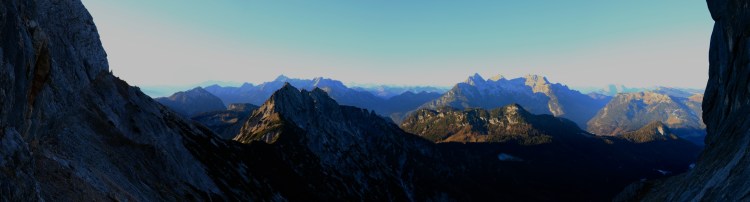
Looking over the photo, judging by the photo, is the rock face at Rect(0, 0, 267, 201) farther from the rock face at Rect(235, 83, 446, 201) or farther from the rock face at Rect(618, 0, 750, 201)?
the rock face at Rect(618, 0, 750, 201)

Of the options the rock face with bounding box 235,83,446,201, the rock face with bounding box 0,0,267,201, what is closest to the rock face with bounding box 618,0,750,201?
the rock face with bounding box 0,0,267,201

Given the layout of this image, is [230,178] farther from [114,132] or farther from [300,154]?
[300,154]

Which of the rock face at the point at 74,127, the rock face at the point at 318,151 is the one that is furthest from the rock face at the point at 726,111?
the rock face at the point at 318,151

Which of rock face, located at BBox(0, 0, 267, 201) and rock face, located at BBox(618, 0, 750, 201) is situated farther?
rock face, located at BBox(618, 0, 750, 201)

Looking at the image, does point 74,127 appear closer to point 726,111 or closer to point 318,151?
point 726,111

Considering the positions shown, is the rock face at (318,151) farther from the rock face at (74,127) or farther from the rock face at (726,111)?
the rock face at (726,111)

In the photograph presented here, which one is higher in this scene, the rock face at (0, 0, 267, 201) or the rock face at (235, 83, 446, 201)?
the rock face at (0, 0, 267, 201)

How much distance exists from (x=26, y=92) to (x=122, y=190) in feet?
43.8

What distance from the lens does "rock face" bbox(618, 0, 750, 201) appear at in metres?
38.2

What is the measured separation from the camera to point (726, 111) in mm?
62469

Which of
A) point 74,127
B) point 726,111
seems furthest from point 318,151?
point 726,111

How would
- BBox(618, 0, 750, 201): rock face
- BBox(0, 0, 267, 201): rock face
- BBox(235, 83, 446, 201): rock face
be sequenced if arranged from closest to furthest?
BBox(0, 0, 267, 201): rock face
BBox(618, 0, 750, 201): rock face
BBox(235, 83, 446, 201): rock face

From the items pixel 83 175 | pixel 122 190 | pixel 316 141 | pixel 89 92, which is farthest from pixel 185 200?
pixel 316 141

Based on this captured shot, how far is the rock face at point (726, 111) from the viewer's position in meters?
38.2
